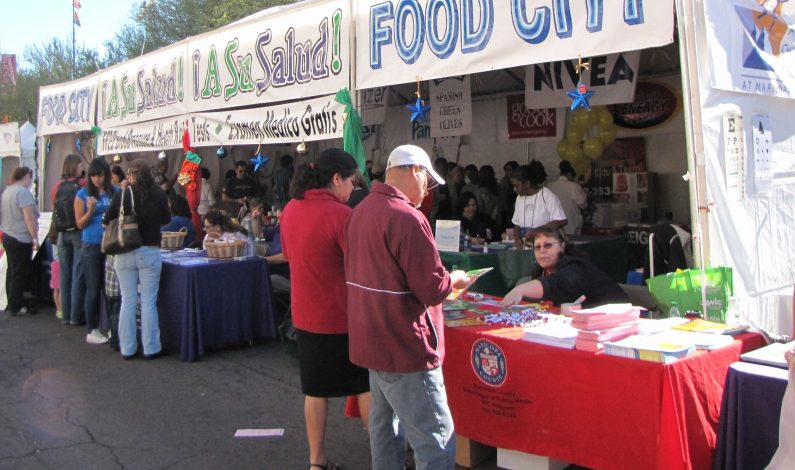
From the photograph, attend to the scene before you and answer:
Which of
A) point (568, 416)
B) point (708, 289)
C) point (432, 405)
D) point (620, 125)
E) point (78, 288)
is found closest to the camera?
point (432, 405)

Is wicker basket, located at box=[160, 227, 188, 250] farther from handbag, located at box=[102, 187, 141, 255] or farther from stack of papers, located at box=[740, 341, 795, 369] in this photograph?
stack of papers, located at box=[740, 341, 795, 369]

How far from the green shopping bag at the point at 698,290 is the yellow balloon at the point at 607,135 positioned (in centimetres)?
523

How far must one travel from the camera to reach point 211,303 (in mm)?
6203

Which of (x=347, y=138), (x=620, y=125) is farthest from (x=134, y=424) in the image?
(x=620, y=125)

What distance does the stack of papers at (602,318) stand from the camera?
10.2 ft

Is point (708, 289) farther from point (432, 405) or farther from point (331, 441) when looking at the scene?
point (331, 441)

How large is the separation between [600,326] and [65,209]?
6005 millimetres

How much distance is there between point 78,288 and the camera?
7445 millimetres

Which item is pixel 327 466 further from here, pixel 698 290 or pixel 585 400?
pixel 698 290

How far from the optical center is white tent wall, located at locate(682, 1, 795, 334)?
3.87m

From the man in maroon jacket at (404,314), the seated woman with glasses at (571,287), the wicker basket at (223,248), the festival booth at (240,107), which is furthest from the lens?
the wicker basket at (223,248)

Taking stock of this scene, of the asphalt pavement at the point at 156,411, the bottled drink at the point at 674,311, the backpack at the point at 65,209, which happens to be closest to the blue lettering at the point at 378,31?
the asphalt pavement at the point at 156,411

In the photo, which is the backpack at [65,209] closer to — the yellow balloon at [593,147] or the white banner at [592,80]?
the white banner at [592,80]

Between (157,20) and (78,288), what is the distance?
25446 millimetres
